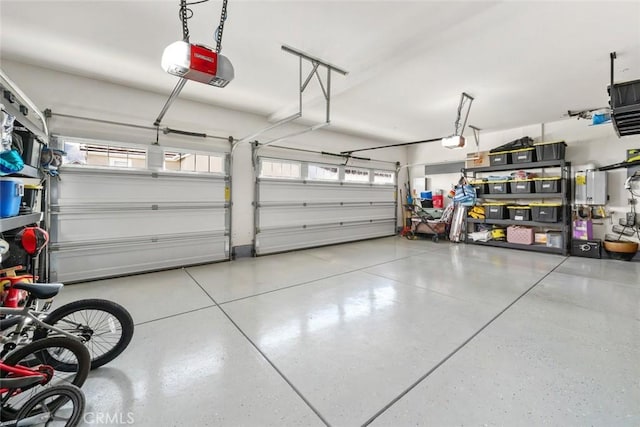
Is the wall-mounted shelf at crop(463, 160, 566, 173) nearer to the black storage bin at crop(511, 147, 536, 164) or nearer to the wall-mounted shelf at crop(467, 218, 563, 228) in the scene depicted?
the black storage bin at crop(511, 147, 536, 164)

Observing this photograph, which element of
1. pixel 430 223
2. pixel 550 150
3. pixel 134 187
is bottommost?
pixel 430 223

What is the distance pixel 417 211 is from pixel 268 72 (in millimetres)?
5829

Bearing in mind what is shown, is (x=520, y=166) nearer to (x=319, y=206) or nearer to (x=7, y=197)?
(x=319, y=206)

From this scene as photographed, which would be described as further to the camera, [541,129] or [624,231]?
[541,129]

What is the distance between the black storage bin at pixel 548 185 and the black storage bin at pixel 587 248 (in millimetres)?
1113

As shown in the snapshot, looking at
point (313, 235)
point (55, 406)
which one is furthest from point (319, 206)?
point (55, 406)

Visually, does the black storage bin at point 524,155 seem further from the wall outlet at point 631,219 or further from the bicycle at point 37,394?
the bicycle at point 37,394

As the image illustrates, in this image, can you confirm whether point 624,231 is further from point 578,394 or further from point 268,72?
point 268,72

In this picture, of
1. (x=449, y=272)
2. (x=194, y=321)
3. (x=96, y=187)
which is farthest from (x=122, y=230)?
(x=449, y=272)

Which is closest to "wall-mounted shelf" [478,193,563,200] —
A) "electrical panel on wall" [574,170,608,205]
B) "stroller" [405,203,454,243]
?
"electrical panel on wall" [574,170,608,205]

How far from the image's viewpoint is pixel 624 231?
491 cm

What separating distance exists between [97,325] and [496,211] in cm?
727

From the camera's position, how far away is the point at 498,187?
20.1ft

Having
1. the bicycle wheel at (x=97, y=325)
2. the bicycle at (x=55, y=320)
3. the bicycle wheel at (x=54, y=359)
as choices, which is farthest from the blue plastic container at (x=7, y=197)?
the bicycle wheel at (x=54, y=359)
